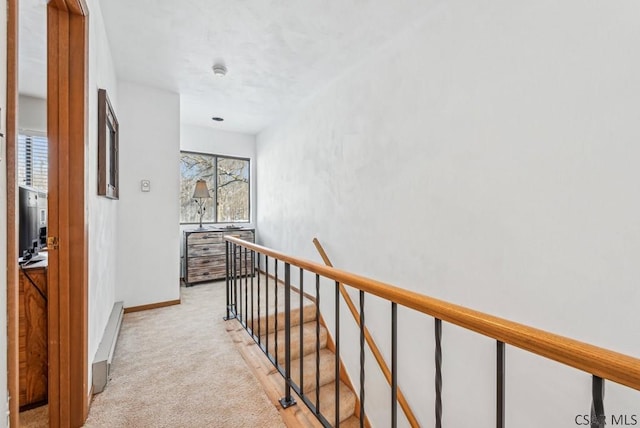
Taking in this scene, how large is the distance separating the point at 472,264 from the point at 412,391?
3.99ft

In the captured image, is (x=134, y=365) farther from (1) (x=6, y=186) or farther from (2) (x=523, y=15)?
(2) (x=523, y=15)

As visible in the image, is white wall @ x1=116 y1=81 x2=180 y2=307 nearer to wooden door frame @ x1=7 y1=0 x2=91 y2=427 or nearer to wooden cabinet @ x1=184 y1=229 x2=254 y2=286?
wooden cabinet @ x1=184 y1=229 x2=254 y2=286

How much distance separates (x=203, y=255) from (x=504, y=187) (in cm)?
385

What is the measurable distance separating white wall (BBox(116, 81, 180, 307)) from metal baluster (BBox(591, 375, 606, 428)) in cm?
354

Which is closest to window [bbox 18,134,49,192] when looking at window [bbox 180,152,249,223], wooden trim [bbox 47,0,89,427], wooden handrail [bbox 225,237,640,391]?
window [bbox 180,152,249,223]

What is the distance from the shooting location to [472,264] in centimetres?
179

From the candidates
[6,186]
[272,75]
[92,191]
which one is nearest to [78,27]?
[92,191]

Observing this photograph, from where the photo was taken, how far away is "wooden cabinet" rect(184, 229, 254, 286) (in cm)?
412

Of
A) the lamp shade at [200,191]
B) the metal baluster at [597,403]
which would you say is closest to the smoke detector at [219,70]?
the lamp shade at [200,191]

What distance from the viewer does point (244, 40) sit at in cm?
229

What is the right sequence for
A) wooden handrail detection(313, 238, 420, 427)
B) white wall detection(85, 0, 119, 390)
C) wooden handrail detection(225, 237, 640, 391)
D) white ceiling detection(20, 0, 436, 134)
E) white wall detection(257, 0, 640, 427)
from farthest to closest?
1. wooden handrail detection(313, 238, 420, 427)
2. white ceiling detection(20, 0, 436, 134)
3. white wall detection(85, 0, 119, 390)
4. white wall detection(257, 0, 640, 427)
5. wooden handrail detection(225, 237, 640, 391)

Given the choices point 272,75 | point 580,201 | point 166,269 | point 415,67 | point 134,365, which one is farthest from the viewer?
point 166,269

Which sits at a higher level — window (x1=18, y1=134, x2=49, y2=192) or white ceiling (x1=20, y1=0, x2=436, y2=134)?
white ceiling (x1=20, y1=0, x2=436, y2=134)

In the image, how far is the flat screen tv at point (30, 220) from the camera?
1533 millimetres
